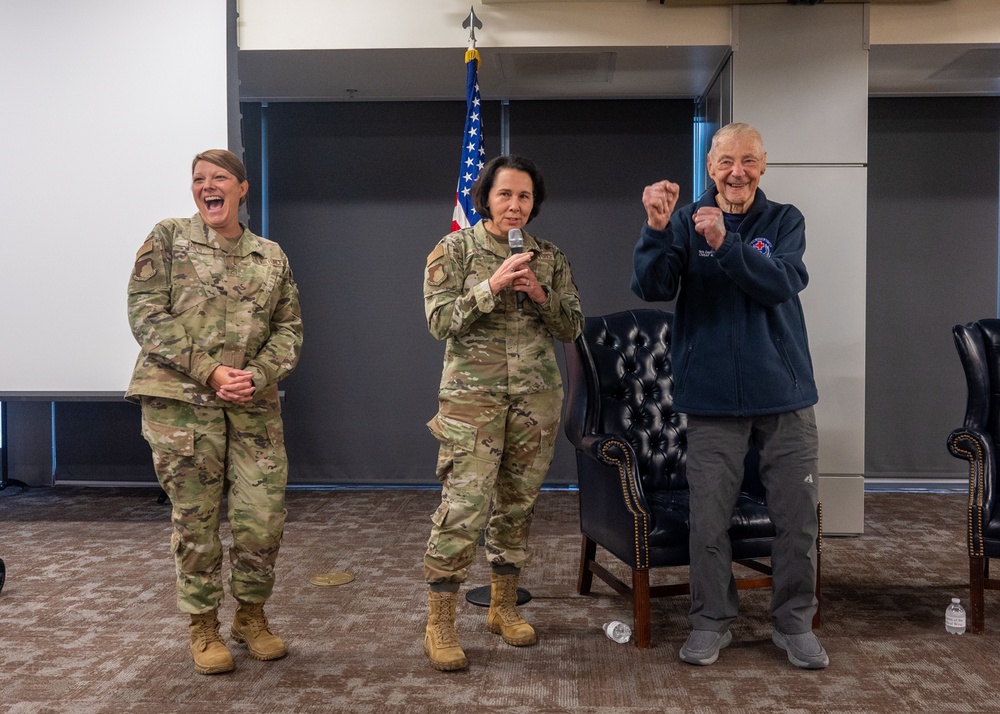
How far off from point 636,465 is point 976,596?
47.5 inches

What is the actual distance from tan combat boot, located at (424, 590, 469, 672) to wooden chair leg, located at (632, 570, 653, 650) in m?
0.56

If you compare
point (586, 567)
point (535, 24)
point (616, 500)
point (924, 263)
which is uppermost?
point (535, 24)

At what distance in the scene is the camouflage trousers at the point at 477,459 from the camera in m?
2.44

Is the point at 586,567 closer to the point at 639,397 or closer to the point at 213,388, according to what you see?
the point at 639,397

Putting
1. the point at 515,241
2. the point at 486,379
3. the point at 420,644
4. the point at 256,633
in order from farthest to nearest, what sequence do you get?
the point at 420,644, the point at 256,633, the point at 486,379, the point at 515,241

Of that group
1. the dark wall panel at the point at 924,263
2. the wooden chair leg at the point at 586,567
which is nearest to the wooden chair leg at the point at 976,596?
the wooden chair leg at the point at 586,567

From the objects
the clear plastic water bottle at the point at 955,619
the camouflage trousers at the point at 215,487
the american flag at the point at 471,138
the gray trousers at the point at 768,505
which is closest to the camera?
the camouflage trousers at the point at 215,487

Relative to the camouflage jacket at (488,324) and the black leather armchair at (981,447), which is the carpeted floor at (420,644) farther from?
the camouflage jacket at (488,324)

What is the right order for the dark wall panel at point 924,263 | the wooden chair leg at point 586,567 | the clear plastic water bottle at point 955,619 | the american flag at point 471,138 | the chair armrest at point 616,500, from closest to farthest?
1. the chair armrest at point 616,500
2. the clear plastic water bottle at point 955,619
3. the wooden chair leg at point 586,567
4. the american flag at point 471,138
5. the dark wall panel at point 924,263

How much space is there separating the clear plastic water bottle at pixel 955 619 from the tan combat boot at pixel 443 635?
1592 mm

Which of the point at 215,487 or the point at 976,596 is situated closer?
the point at 215,487

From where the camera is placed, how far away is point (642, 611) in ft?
8.76

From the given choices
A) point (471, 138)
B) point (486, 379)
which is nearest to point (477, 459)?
point (486, 379)

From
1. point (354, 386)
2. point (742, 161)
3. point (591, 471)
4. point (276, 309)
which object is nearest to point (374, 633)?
point (591, 471)
